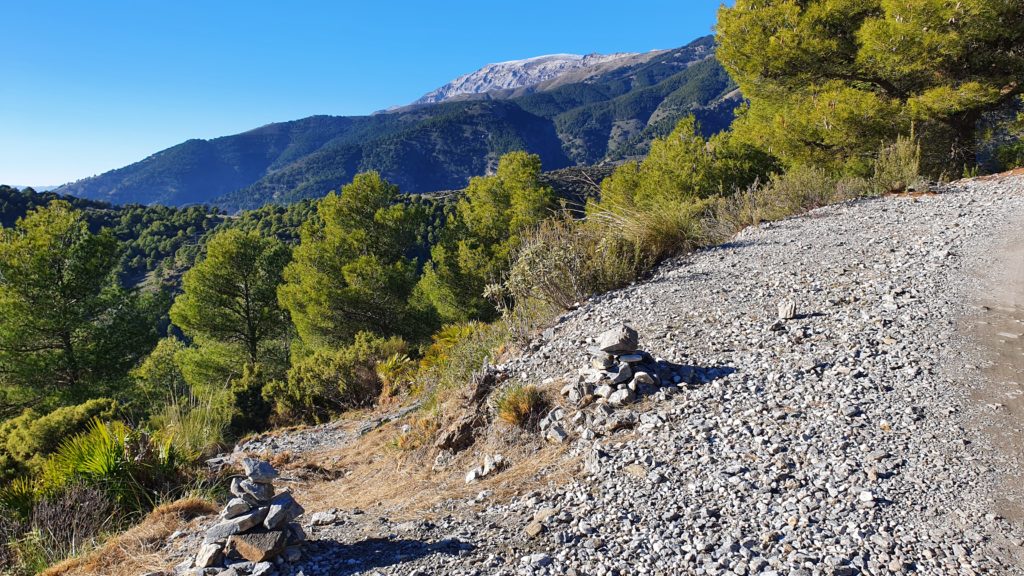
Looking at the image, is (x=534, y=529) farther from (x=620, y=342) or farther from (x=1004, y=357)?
(x=1004, y=357)

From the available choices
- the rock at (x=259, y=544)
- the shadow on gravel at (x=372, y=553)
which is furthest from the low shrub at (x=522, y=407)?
the rock at (x=259, y=544)

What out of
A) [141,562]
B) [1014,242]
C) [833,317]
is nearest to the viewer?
[141,562]

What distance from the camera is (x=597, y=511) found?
2.66m

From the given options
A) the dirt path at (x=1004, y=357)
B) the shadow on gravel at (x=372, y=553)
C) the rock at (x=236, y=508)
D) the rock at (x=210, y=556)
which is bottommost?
the dirt path at (x=1004, y=357)

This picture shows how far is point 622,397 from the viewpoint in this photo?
368cm

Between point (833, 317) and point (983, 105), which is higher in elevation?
point (983, 105)

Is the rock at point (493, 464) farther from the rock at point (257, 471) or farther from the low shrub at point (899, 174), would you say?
the low shrub at point (899, 174)

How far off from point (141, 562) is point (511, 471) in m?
2.21

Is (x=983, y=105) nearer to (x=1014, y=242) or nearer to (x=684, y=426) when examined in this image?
(x=1014, y=242)

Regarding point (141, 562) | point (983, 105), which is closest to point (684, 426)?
point (141, 562)

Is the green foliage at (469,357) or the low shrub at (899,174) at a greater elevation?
the low shrub at (899,174)

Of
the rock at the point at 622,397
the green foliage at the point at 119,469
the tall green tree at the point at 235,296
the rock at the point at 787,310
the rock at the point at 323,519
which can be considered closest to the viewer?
the rock at the point at 323,519

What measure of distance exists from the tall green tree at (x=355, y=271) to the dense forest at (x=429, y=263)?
0.08 metres

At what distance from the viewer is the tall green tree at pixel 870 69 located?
1157cm
